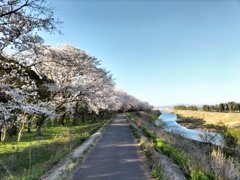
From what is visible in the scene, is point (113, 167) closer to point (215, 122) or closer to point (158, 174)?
point (158, 174)

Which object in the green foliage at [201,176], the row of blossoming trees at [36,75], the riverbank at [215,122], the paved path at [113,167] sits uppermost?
the row of blossoming trees at [36,75]

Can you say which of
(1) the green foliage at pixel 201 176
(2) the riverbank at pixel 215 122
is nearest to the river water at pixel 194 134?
(2) the riverbank at pixel 215 122

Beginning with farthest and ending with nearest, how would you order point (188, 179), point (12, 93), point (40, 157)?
point (40, 157)
point (12, 93)
point (188, 179)

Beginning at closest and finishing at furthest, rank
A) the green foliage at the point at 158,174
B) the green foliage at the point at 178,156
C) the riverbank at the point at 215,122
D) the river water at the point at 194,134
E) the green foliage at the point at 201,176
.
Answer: the green foliage at the point at 201,176
the green foliage at the point at 158,174
the green foliage at the point at 178,156
the river water at the point at 194,134
the riverbank at the point at 215,122

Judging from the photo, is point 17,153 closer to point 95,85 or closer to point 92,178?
point 92,178

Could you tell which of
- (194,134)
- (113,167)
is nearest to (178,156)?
(113,167)

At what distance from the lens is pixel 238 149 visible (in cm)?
1566

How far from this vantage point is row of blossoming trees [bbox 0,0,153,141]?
320 inches

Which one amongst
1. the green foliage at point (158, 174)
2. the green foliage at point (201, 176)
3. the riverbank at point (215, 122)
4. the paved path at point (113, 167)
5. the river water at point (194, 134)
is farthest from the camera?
the riverbank at point (215, 122)

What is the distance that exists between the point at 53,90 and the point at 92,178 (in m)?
14.9

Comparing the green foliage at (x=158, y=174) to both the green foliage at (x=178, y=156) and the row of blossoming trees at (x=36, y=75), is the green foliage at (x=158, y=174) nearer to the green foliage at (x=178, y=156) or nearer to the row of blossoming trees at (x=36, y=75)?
the green foliage at (x=178, y=156)

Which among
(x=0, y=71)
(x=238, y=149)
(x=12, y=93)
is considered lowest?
(x=238, y=149)

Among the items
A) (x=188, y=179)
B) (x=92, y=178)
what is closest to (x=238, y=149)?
(x=188, y=179)

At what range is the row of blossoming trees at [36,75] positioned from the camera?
320 inches
